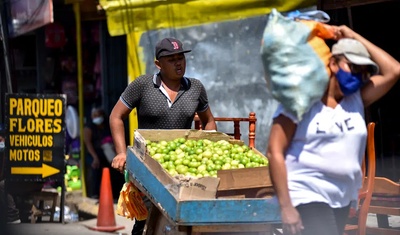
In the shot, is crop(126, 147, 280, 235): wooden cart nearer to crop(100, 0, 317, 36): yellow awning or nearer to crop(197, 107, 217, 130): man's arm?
crop(197, 107, 217, 130): man's arm

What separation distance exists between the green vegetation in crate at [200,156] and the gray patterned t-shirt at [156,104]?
285 mm

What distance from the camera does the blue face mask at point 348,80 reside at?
4824 millimetres

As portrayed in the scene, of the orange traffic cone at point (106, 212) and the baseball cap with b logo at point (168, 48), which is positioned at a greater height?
the baseball cap with b logo at point (168, 48)

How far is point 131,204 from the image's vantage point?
7.05 metres

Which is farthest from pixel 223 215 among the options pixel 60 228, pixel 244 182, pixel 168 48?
pixel 60 228

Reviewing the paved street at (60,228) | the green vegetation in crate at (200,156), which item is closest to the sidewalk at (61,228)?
the paved street at (60,228)

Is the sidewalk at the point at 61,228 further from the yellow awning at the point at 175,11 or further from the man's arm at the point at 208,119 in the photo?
the man's arm at the point at 208,119

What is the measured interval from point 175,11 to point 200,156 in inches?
261

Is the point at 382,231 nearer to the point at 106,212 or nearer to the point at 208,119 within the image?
the point at 208,119

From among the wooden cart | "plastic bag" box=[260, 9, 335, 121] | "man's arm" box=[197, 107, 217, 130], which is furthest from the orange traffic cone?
"plastic bag" box=[260, 9, 335, 121]

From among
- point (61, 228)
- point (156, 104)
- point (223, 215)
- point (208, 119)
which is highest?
point (156, 104)

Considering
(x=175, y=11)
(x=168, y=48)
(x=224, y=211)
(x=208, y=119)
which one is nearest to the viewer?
(x=224, y=211)

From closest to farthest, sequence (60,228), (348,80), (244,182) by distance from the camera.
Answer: (348,80), (244,182), (60,228)

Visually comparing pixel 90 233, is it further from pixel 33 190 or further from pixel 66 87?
pixel 66 87
